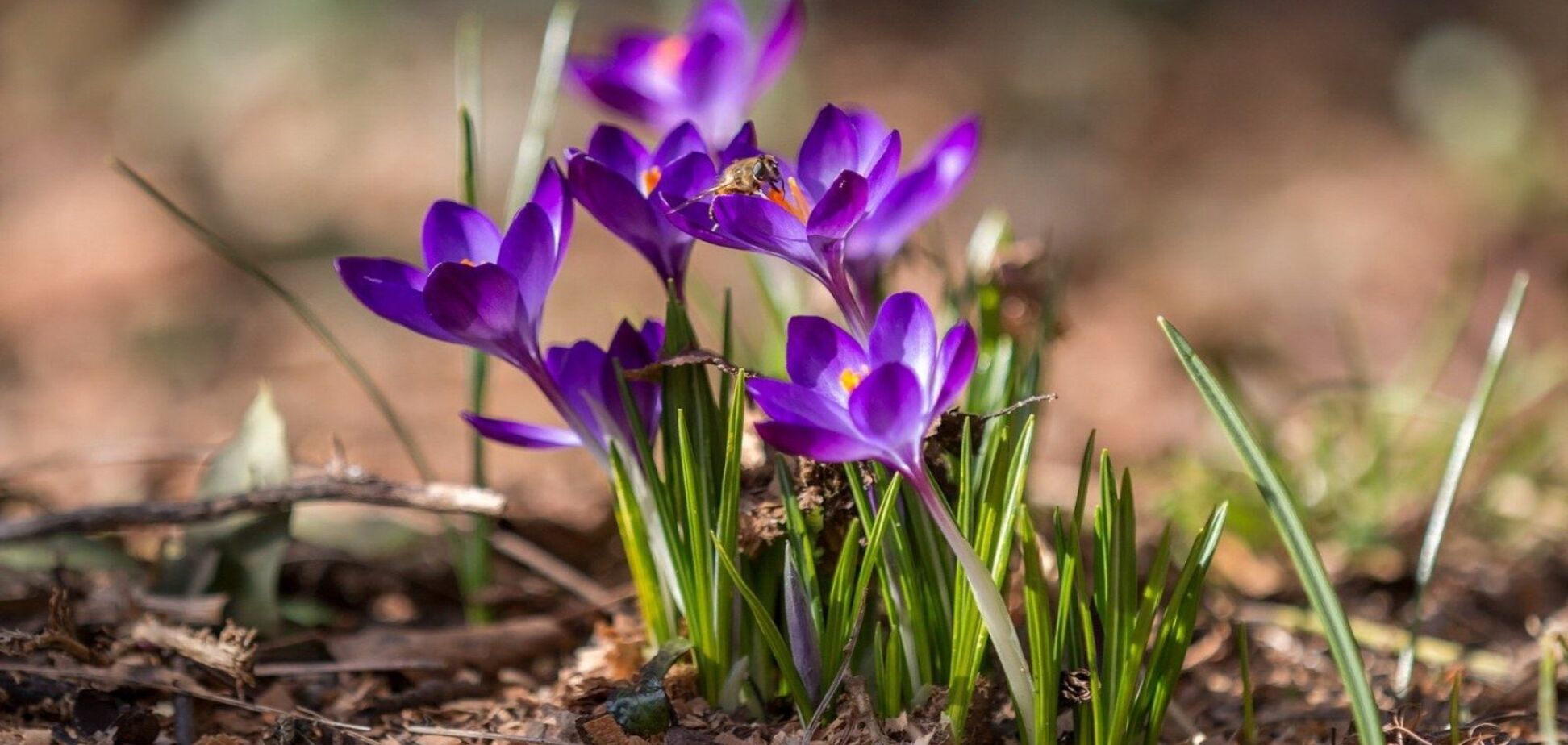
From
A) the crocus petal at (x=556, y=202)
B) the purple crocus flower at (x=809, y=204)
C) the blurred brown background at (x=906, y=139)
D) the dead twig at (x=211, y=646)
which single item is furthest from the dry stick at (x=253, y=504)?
the blurred brown background at (x=906, y=139)

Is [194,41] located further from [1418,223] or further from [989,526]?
[989,526]

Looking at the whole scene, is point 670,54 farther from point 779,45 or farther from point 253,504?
point 253,504

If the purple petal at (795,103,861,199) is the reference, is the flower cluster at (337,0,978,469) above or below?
below

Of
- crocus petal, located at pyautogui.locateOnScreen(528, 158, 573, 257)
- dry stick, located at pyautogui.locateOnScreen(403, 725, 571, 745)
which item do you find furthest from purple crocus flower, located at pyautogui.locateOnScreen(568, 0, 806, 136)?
dry stick, located at pyautogui.locateOnScreen(403, 725, 571, 745)

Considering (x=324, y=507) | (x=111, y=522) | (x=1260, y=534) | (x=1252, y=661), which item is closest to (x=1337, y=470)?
(x=1260, y=534)

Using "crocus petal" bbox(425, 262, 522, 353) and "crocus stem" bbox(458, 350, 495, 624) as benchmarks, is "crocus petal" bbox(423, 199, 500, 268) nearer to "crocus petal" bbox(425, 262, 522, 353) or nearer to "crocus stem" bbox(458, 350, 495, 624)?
"crocus petal" bbox(425, 262, 522, 353)

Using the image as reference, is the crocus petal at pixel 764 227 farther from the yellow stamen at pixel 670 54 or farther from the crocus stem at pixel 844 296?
the yellow stamen at pixel 670 54
